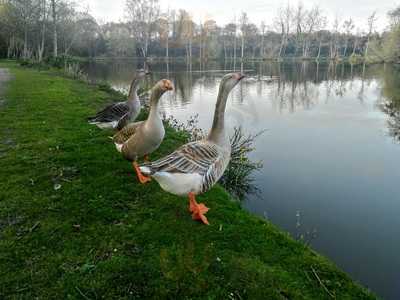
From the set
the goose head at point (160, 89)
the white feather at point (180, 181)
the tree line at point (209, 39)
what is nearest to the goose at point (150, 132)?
the goose head at point (160, 89)

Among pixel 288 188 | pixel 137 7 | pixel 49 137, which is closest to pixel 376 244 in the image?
pixel 288 188

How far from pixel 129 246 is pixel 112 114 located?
3714 mm

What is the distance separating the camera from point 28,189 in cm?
468

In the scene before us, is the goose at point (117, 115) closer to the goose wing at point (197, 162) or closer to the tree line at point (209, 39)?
the goose wing at point (197, 162)

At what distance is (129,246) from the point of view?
3.52 m

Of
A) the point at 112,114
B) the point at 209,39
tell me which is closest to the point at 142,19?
the point at 209,39

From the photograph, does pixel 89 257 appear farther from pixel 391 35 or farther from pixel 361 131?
pixel 391 35

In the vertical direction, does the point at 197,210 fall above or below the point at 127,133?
below

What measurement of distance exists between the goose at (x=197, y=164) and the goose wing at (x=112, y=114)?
320cm

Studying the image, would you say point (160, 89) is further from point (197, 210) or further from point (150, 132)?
point (197, 210)

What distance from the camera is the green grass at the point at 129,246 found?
2.96 meters

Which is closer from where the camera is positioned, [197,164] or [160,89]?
[197,164]

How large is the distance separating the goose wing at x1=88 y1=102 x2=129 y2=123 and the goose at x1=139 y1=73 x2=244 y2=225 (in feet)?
10.5

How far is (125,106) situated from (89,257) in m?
4.06
